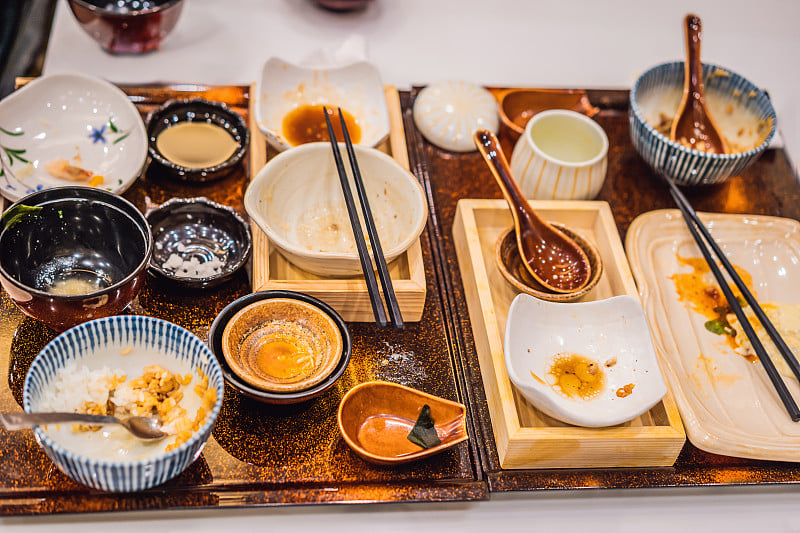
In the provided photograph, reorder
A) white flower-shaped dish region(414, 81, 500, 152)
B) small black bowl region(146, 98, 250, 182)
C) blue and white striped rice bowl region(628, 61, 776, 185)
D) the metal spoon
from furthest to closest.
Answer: white flower-shaped dish region(414, 81, 500, 152)
blue and white striped rice bowl region(628, 61, 776, 185)
small black bowl region(146, 98, 250, 182)
the metal spoon

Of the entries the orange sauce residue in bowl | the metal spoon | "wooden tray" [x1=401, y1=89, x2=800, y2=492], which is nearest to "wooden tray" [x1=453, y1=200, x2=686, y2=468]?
"wooden tray" [x1=401, y1=89, x2=800, y2=492]

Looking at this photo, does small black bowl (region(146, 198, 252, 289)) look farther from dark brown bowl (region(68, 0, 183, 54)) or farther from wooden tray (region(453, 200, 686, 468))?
dark brown bowl (region(68, 0, 183, 54))

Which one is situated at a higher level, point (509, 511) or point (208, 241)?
point (208, 241)

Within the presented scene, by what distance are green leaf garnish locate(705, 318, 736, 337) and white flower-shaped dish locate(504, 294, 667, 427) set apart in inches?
10.8

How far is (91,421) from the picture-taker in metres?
1.25

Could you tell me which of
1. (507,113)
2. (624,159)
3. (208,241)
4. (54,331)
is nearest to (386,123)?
(507,113)

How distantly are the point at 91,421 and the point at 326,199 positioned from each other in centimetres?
80

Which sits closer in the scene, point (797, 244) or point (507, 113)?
point (797, 244)

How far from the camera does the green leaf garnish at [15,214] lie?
1.49m

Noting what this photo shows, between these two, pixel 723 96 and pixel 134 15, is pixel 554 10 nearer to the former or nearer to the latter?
pixel 723 96

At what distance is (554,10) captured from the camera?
279 cm

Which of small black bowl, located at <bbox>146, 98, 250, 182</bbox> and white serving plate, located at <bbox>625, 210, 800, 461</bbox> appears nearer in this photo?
white serving plate, located at <bbox>625, 210, 800, 461</bbox>

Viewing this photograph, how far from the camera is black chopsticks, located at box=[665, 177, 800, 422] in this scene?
63.3 inches

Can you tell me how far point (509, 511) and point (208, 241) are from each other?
0.88m
